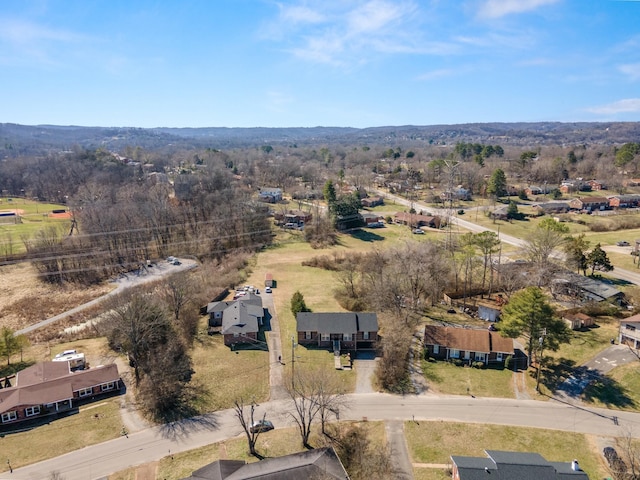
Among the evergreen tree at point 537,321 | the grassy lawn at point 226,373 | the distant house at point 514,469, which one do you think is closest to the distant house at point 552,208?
the evergreen tree at point 537,321

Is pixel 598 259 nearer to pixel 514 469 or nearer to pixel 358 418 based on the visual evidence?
pixel 514 469

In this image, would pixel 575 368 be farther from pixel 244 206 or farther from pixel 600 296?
pixel 244 206

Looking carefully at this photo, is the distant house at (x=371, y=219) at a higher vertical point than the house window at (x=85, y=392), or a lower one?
higher

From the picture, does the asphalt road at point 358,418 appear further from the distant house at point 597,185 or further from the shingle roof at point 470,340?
the distant house at point 597,185

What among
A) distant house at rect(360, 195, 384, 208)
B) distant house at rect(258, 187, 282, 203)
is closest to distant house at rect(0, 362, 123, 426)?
distant house at rect(258, 187, 282, 203)

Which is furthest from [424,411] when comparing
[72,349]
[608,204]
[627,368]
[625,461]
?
[608,204]
